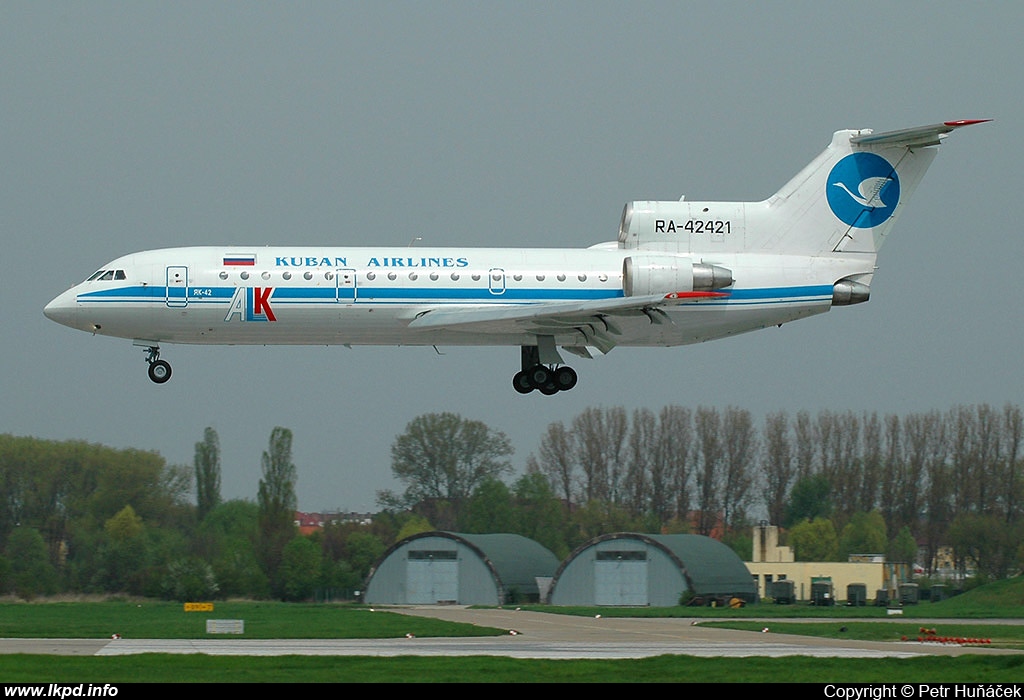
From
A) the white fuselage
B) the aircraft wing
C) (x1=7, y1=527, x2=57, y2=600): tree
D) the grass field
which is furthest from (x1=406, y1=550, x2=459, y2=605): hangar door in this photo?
the aircraft wing

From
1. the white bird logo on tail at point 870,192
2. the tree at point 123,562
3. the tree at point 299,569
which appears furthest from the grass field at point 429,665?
the tree at point 299,569

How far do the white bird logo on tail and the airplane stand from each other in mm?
42

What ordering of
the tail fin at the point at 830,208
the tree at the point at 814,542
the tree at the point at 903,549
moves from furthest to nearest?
1. the tree at the point at 814,542
2. the tree at the point at 903,549
3. the tail fin at the point at 830,208

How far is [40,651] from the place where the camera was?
3384 centimetres

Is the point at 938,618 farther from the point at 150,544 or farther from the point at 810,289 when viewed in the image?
the point at 150,544

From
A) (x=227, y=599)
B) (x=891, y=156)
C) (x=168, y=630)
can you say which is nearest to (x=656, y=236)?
(x=891, y=156)

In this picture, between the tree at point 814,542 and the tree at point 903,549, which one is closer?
the tree at point 903,549

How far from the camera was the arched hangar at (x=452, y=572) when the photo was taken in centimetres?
6962

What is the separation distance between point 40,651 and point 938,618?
120ft

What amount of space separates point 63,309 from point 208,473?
133 feet

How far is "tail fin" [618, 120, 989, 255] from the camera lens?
136 feet

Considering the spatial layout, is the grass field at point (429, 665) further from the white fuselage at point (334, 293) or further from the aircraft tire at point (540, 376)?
the white fuselage at point (334, 293)

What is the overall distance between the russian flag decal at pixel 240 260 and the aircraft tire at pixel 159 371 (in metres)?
3.79

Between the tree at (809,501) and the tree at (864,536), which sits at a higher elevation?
the tree at (809,501)
